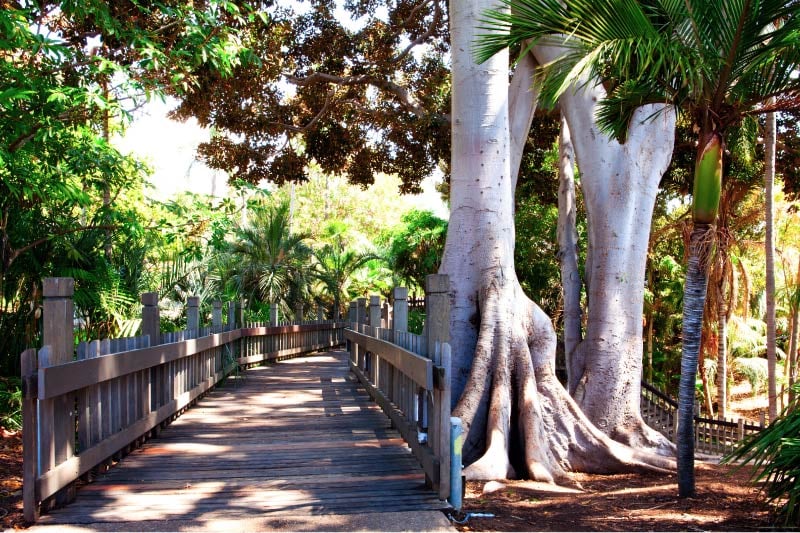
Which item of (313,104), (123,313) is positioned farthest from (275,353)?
(123,313)

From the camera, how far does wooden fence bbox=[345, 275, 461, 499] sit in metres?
5.09

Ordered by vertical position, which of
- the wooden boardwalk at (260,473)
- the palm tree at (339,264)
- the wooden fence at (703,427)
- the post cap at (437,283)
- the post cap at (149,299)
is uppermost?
the palm tree at (339,264)

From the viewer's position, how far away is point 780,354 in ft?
95.7

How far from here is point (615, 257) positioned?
9367mm

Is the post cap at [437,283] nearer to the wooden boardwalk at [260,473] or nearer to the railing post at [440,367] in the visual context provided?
the railing post at [440,367]

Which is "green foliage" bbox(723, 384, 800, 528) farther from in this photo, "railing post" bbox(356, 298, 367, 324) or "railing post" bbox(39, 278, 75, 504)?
"railing post" bbox(356, 298, 367, 324)

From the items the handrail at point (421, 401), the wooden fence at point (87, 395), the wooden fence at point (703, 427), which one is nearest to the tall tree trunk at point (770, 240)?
the wooden fence at point (703, 427)

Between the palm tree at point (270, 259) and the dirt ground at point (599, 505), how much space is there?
56.4ft

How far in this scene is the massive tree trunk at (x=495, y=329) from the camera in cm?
750

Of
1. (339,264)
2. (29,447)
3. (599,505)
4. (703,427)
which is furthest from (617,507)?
(339,264)

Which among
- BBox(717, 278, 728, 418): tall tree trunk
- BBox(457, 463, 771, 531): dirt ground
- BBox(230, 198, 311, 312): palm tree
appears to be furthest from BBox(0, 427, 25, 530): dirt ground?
BBox(230, 198, 311, 312): palm tree

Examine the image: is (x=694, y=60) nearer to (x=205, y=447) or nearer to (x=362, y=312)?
(x=205, y=447)

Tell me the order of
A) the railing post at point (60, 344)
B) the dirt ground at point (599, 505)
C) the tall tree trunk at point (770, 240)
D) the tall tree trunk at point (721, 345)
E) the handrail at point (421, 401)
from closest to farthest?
the railing post at point (60, 344) < the dirt ground at point (599, 505) < the handrail at point (421, 401) < the tall tree trunk at point (770, 240) < the tall tree trunk at point (721, 345)

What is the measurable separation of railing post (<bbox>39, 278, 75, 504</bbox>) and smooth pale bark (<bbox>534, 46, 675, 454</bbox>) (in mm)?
6255
